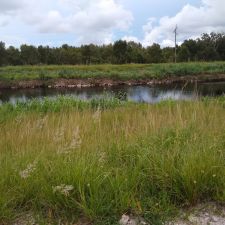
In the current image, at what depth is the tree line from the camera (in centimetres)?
7414

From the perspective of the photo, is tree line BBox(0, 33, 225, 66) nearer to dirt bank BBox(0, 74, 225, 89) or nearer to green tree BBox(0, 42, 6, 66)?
green tree BBox(0, 42, 6, 66)

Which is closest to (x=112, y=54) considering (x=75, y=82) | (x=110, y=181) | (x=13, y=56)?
(x=13, y=56)

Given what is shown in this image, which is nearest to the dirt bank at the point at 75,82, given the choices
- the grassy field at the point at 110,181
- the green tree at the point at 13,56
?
the grassy field at the point at 110,181

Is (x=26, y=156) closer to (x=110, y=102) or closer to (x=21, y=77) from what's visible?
(x=110, y=102)

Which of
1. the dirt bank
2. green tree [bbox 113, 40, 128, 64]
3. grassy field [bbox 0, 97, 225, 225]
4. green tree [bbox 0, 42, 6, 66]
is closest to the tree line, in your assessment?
green tree [bbox 113, 40, 128, 64]

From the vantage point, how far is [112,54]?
75812 mm

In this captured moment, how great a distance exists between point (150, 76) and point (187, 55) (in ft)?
114

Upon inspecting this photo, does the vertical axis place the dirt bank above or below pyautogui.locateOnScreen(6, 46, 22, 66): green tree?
below

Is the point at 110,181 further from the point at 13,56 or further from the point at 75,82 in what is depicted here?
the point at 13,56

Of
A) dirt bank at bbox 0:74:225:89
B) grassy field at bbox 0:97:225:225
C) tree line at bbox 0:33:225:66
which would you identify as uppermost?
tree line at bbox 0:33:225:66

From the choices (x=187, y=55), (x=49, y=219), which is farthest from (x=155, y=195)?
(x=187, y=55)

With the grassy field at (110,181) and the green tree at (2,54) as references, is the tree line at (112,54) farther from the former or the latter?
the grassy field at (110,181)

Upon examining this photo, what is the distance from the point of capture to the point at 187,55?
75.9 m

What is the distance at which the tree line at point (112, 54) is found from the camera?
74137 mm
